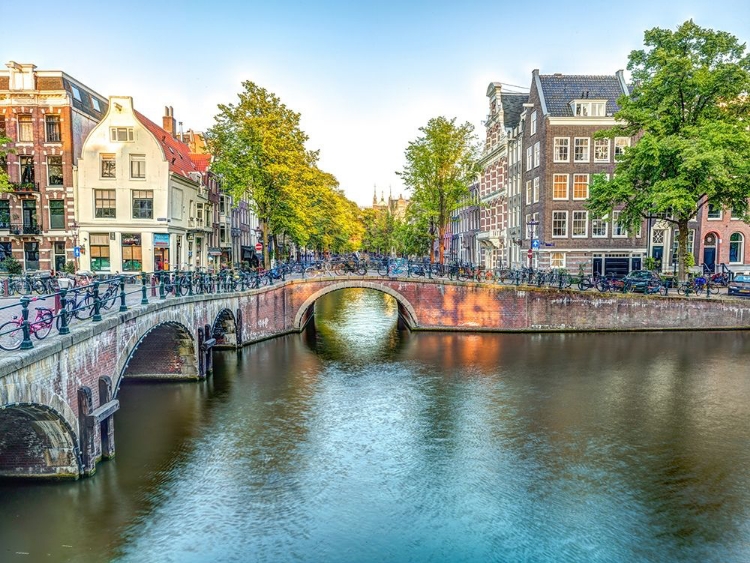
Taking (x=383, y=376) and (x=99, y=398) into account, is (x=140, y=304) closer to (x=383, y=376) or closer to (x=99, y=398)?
(x=99, y=398)

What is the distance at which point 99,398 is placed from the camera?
12781mm

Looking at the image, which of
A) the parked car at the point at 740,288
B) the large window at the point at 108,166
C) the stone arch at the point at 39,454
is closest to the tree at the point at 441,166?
the parked car at the point at 740,288

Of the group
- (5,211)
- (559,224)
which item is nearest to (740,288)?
(559,224)

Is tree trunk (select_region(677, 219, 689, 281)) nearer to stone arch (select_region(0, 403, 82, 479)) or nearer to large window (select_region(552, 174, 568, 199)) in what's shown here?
large window (select_region(552, 174, 568, 199))

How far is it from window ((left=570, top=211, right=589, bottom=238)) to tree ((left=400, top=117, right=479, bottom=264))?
8.62 m

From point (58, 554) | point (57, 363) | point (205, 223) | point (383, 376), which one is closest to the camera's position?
point (58, 554)

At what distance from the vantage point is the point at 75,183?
1394 inches

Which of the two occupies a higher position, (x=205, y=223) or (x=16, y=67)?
(x=16, y=67)

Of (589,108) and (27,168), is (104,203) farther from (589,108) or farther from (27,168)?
(589,108)

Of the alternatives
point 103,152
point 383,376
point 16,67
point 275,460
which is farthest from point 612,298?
point 16,67

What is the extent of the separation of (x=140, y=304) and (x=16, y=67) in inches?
1111

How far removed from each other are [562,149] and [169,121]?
35667 millimetres

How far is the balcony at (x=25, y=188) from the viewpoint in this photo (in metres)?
35.3

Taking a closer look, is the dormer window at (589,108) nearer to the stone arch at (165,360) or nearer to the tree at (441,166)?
the tree at (441,166)
